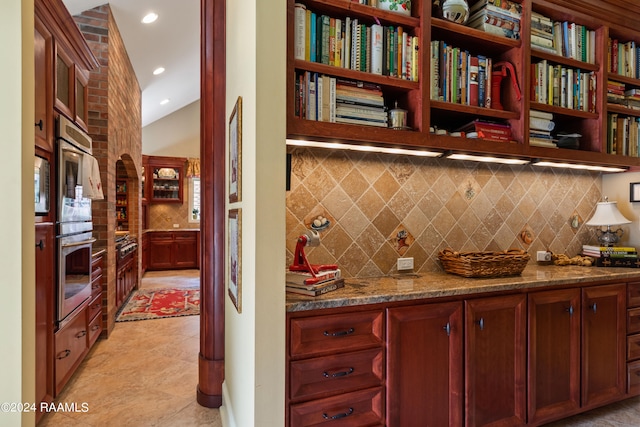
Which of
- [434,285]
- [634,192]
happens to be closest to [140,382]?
[434,285]

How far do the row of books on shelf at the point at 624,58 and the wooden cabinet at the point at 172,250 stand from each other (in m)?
7.68

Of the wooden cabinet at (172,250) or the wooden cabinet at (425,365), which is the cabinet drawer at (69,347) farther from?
the wooden cabinet at (172,250)

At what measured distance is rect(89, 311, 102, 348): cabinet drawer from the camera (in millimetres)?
3196

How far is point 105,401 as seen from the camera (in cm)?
248

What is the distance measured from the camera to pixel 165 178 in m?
8.45

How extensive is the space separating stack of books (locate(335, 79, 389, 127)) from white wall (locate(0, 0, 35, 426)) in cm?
141

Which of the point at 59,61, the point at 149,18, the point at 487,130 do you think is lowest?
the point at 487,130

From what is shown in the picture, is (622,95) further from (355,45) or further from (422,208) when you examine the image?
(355,45)

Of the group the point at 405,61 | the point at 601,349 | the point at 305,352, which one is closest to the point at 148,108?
the point at 405,61

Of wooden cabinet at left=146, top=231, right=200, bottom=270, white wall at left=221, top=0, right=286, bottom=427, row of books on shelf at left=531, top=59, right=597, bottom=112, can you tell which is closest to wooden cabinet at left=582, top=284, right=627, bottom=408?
row of books on shelf at left=531, top=59, right=597, bottom=112

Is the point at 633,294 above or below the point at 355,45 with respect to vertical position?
below

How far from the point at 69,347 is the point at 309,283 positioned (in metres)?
2.19

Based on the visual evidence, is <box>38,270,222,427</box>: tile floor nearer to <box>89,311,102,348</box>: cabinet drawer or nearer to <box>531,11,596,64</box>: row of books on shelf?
<box>89,311,102,348</box>: cabinet drawer

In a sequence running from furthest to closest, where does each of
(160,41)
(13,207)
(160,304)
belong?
(160,304)
(160,41)
(13,207)
